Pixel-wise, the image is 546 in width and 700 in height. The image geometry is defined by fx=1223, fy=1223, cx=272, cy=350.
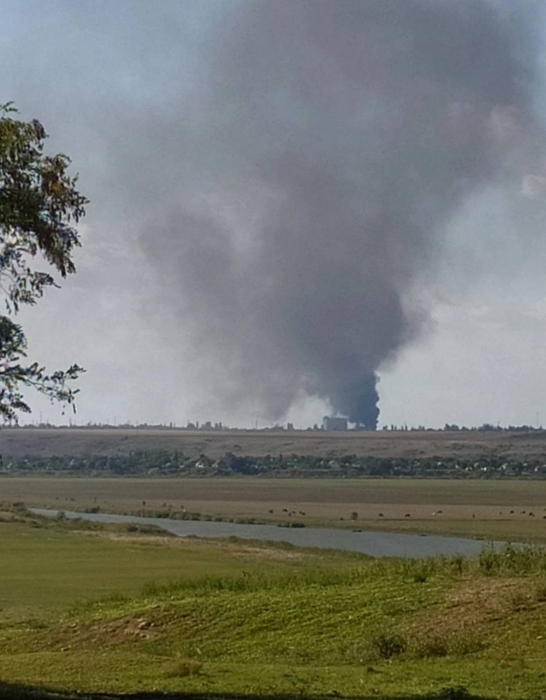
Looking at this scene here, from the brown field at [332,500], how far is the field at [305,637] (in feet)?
132

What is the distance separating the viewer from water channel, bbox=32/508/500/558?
60.8 metres

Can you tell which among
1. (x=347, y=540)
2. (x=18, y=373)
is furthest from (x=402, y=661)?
(x=347, y=540)

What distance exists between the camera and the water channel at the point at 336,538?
60756 millimetres

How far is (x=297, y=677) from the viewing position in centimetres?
1772

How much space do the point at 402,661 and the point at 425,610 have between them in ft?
11.0

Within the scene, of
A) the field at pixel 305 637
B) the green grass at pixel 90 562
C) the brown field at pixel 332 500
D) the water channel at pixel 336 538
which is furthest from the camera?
the brown field at pixel 332 500

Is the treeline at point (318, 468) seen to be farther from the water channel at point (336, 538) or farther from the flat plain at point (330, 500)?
the water channel at point (336, 538)

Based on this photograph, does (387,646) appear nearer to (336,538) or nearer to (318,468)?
(336,538)

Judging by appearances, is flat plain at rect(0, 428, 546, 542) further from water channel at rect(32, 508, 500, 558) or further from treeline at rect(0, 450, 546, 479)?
treeline at rect(0, 450, 546, 479)

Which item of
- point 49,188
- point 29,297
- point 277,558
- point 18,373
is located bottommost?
point 277,558

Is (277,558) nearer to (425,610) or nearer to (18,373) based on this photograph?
(425,610)

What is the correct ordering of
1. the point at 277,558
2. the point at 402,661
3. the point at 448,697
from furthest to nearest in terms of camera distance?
the point at 277,558 → the point at 402,661 → the point at 448,697

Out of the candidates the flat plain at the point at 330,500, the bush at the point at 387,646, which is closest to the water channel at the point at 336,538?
the flat plain at the point at 330,500

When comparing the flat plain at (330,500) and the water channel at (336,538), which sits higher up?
the flat plain at (330,500)
